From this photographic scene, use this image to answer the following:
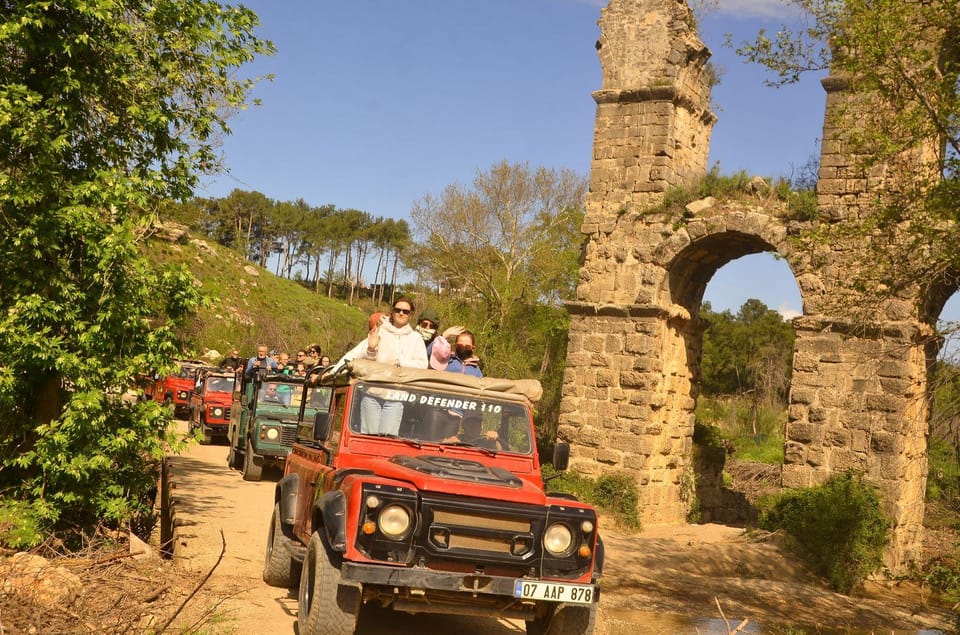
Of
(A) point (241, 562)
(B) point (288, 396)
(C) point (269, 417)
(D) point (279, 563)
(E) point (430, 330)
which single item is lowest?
(A) point (241, 562)

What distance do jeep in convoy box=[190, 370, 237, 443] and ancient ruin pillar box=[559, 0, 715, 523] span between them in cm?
767

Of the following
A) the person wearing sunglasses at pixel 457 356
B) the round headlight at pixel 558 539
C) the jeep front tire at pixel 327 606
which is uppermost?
the person wearing sunglasses at pixel 457 356

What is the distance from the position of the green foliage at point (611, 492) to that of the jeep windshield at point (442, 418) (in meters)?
9.28

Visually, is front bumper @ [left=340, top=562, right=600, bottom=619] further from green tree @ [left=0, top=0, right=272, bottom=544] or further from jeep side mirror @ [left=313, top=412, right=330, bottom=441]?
green tree @ [left=0, top=0, right=272, bottom=544]

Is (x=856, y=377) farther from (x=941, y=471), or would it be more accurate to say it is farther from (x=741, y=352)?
(x=741, y=352)

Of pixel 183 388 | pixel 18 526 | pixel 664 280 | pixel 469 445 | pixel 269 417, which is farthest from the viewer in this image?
pixel 183 388

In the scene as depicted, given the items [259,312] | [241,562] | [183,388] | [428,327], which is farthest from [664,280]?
[259,312]

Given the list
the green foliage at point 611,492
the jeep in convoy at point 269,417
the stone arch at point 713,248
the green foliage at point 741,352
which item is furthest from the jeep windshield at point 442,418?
the green foliage at point 741,352

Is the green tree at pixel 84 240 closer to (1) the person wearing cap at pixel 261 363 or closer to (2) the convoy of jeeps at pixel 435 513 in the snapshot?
(2) the convoy of jeeps at pixel 435 513

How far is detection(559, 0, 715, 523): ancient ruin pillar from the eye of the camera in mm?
16641

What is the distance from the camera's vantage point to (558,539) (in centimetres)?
590

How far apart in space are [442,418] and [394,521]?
141 centimetres

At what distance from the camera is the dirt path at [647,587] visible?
290 inches

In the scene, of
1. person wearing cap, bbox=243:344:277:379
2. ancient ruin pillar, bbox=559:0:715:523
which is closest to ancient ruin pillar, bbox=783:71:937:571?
ancient ruin pillar, bbox=559:0:715:523
